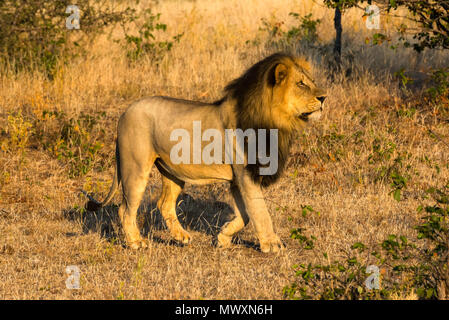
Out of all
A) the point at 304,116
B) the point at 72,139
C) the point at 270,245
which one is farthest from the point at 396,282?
the point at 72,139

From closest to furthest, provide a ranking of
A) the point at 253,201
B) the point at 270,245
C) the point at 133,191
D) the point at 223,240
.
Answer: the point at 253,201
the point at 270,245
the point at 223,240
the point at 133,191

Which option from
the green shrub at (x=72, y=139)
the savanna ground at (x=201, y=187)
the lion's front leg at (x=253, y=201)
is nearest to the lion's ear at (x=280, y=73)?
the lion's front leg at (x=253, y=201)

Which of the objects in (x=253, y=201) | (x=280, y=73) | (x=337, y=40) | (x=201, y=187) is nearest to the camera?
(x=280, y=73)

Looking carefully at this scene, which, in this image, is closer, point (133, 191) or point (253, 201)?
point (253, 201)

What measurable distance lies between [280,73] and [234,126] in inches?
21.5

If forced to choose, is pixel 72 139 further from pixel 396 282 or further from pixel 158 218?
pixel 396 282

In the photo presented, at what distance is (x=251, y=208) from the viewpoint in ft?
16.5

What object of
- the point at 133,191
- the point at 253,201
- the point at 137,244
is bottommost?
the point at 137,244

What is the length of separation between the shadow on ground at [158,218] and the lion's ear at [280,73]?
1.48 meters

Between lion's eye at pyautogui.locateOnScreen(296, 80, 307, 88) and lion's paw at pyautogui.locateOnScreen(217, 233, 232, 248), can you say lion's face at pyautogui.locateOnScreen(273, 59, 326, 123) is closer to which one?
lion's eye at pyautogui.locateOnScreen(296, 80, 307, 88)

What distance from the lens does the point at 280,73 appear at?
16.0 feet

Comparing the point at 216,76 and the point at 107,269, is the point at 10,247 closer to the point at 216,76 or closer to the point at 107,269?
the point at 107,269

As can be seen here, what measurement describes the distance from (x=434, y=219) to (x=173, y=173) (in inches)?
87.9

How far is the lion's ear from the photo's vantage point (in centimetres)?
484
